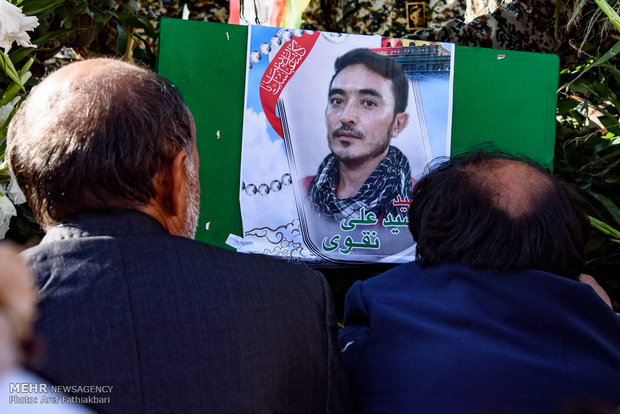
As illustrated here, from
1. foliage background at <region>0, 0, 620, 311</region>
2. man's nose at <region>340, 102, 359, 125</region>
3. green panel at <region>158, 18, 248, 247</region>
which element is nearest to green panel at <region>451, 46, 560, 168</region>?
foliage background at <region>0, 0, 620, 311</region>

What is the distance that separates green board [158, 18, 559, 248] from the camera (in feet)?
7.53

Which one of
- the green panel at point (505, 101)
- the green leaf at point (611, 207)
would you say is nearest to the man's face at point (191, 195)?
the green panel at point (505, 101)

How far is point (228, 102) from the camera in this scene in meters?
2.33

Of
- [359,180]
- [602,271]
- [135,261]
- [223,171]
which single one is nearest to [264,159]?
[223,171]

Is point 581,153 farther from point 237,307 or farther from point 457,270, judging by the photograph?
point 237,307

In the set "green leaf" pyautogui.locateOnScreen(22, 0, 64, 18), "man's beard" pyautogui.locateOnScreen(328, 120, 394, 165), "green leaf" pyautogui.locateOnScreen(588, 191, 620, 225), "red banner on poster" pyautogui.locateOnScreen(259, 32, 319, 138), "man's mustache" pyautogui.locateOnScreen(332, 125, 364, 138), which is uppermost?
"green leaf" pyautogui.locateOnScreen(22, 0, 64, 18)

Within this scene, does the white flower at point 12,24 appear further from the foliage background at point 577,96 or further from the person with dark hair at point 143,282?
the person with dark hair at point 143,282

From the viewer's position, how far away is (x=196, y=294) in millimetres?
1153

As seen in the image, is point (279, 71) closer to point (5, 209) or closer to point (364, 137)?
point (364, 137)

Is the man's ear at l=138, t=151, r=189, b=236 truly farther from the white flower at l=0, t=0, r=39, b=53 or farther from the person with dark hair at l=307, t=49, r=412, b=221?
the person with dark hair at l=307, t=49, r=412, b=221

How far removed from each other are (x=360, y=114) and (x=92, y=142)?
1.32m

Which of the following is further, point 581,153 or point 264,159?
point 581,153

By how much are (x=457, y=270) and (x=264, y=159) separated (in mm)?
1107

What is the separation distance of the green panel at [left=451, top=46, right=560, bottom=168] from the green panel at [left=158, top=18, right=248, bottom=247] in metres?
0.77
